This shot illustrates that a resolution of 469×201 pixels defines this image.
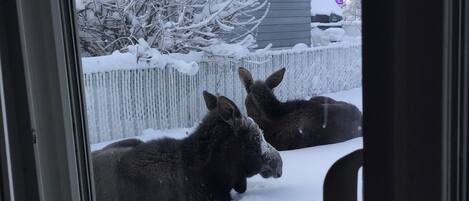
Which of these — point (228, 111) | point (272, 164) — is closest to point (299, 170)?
point (272, 164)

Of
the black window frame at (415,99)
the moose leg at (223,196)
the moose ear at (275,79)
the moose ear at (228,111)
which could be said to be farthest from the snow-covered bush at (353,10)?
the moose leg at (223,196)

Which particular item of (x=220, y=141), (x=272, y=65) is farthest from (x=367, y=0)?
(x=220, y=141)

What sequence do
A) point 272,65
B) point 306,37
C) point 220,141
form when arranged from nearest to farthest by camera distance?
1. point 306,37
2. point 272,65
3. point 220,141

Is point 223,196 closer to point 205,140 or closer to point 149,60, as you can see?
point 205,140

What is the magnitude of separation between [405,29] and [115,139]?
30.4 inches

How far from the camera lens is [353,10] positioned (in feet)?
1.99

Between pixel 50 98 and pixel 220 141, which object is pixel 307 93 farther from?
pixel 50 98

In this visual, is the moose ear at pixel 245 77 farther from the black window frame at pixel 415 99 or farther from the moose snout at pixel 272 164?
the black window frame at pixel 415 99

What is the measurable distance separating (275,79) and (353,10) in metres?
0.34

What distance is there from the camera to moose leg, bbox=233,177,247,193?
1.00 metres

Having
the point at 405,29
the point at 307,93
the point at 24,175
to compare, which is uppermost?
the point at 405,29

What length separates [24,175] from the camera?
3.14ft

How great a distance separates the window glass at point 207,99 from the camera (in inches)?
33.8

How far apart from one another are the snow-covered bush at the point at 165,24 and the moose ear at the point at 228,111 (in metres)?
0.11
